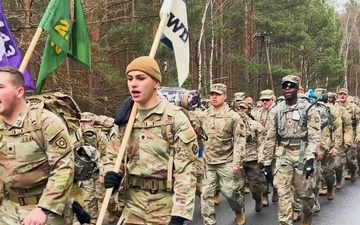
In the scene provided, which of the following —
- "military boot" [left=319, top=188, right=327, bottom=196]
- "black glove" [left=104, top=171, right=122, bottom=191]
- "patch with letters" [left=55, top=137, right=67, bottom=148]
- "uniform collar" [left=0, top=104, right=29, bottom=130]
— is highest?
"uniform collar" [left=0, top=104, right=29, bottom=130]

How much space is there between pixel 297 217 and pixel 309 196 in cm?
130

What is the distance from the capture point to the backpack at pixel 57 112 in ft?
13.6

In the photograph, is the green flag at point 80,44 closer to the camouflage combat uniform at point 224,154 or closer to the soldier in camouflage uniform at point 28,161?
the soldier in camouflage uniform at point 28,161

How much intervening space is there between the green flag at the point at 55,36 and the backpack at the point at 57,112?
38.1 inches

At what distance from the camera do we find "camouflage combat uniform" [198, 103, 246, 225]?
337 inches

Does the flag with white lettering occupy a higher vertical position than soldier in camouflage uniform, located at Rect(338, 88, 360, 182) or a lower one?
higher

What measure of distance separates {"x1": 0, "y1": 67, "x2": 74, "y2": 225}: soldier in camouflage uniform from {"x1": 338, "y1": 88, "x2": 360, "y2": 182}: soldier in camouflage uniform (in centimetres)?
974

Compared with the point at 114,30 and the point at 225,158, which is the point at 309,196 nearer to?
the point at 225,158

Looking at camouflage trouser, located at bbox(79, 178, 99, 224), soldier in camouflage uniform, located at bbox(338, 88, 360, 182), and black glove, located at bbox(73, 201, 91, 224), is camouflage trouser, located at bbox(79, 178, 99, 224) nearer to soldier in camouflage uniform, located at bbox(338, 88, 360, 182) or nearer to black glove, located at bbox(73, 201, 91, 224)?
black glove, located at bbox(73, 201, 91, 224)

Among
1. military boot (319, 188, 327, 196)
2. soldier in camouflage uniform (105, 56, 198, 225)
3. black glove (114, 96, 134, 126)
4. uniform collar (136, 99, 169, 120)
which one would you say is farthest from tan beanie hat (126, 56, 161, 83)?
military boot (319, 188, 327, 196)

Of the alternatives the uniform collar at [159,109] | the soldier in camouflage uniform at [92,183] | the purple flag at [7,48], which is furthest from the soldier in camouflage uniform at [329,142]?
the uniform collar at [159,109]

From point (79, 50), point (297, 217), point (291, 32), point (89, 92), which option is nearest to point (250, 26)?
point (291, 32)

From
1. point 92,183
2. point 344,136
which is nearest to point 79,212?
point 92,183

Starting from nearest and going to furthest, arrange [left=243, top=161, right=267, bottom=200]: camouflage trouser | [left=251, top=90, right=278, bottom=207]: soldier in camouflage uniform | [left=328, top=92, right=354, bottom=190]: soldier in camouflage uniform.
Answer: [left=243, top=161, right=267, bottom=200]: camouflage trouser < [left=251, top=90, right=278, bottom=207]: soldier in camouflage uniform < [left=328, top=92, right=354, bottom=190]: soldier in camouflage uniform
